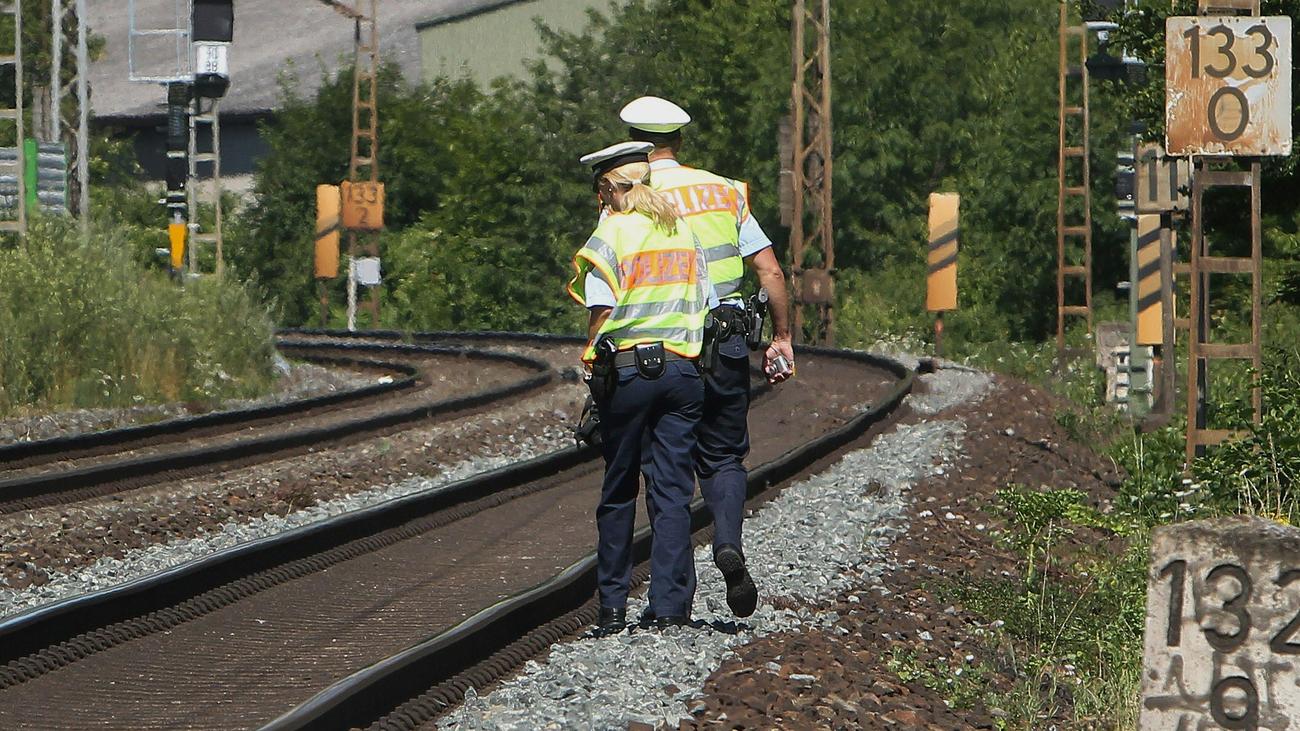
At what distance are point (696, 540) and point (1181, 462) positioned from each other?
4331 mm

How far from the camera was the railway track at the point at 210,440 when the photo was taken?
1366 cm

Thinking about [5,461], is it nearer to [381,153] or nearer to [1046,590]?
[1046,590]

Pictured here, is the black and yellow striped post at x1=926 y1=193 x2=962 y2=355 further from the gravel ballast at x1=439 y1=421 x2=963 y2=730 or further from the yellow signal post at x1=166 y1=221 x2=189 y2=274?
the gravel ballast at x1=439 y1=421 x2=963 y2=730

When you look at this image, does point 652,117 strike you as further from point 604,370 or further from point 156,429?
point 156,429

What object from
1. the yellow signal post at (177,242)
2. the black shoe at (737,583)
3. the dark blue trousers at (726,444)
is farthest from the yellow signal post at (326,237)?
the black shoe at (737,583)

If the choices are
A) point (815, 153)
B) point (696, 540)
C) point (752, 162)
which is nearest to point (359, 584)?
point (696, 540)

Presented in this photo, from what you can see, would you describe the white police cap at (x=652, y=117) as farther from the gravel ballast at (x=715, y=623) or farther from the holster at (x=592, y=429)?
the gravel ballast at (x=715, y=623)

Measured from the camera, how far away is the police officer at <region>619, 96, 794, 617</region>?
7957 mm

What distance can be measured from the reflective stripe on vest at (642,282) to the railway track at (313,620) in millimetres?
1172

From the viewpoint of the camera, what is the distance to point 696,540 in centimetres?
1081

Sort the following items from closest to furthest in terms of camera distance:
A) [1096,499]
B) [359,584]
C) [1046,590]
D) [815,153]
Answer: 1. [1046,590]
2. [359,584]
3. [1096,499]
4. [815,153]

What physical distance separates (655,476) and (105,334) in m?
15.8

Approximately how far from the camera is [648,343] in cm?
761

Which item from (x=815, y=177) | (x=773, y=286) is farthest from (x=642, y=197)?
(x=815, y=177)
